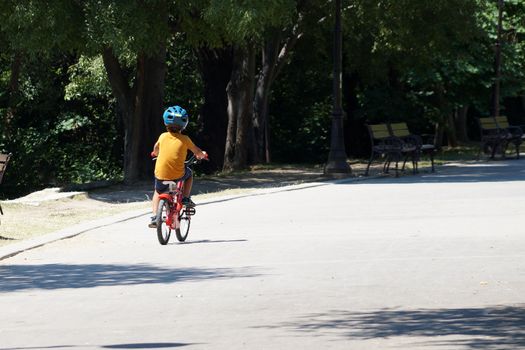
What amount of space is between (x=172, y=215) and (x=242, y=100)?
68.3ft

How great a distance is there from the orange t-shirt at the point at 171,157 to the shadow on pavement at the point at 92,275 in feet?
9.18

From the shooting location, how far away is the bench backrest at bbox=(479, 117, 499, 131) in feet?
126

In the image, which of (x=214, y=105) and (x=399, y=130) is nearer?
(x=399, y=130)

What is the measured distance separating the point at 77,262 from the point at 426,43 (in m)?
23.8

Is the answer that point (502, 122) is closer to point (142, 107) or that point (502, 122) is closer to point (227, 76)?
point (227, 76)

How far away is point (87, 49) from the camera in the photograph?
28.3 m

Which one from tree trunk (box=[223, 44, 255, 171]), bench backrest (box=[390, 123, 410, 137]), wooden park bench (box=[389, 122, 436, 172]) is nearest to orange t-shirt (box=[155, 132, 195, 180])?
wooden park bench (box=[389, 122, 436, 172])

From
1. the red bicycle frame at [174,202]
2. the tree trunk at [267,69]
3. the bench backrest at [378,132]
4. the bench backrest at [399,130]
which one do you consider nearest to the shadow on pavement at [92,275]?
the red bicycle frame at [174,202]

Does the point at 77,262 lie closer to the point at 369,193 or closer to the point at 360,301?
the point at 360,301

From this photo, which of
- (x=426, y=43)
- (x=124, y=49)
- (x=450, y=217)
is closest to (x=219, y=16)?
(x=124, y=49)

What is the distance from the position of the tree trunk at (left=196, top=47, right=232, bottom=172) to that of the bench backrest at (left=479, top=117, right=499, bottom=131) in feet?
27.7

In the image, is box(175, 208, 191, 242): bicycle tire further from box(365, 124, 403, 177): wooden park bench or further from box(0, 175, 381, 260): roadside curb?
box(365, 124, 403, 177): wooden park bench

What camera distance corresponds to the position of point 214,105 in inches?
1731

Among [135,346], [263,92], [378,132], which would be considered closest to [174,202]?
[135,346]
